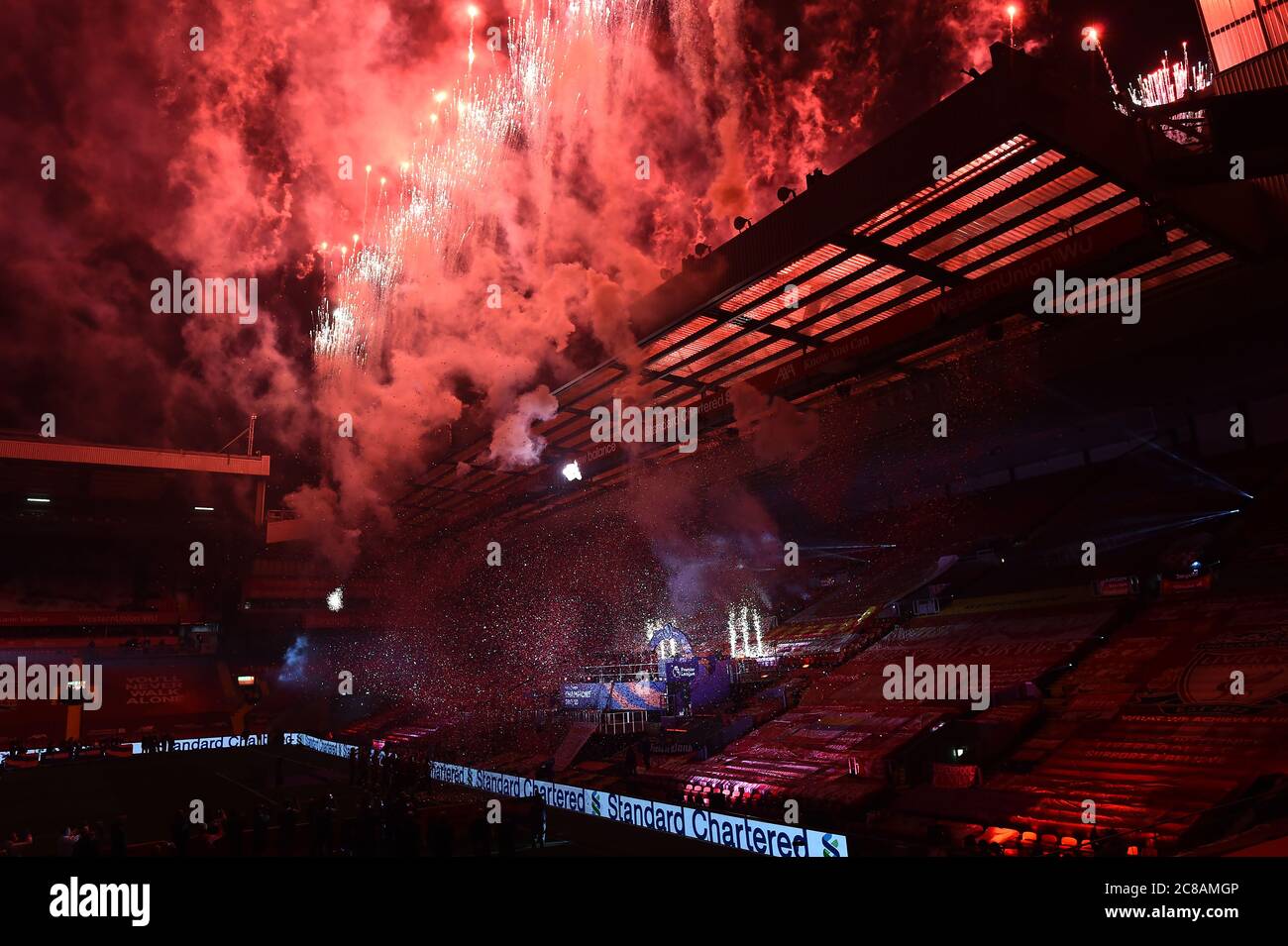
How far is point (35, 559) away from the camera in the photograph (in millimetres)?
36562

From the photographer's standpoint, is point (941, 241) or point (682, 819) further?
point (941, 241)

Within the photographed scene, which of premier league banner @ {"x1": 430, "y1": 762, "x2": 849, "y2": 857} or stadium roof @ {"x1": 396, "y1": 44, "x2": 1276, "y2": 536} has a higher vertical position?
stadium roof @ {"x1": 396, "y1": 44, "x2": 1276, "y2": 536}

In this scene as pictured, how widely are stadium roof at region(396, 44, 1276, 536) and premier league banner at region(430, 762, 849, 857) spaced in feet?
29.8

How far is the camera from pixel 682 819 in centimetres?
1363

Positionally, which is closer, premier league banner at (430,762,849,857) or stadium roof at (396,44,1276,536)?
premier league banner at (430,762,849,857)

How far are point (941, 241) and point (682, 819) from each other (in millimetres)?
11540

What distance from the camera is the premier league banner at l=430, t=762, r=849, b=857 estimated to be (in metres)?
10.8

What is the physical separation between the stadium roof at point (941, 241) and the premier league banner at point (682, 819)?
9.07m

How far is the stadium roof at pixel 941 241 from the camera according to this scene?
37.5 feet

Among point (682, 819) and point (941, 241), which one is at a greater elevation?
point (941, 241)

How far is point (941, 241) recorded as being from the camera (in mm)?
14016
